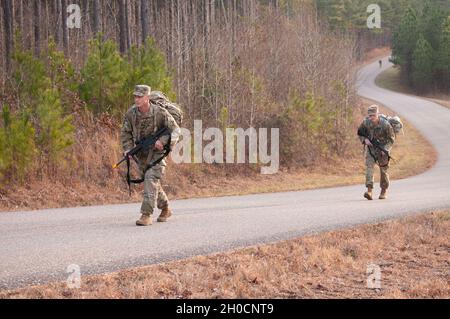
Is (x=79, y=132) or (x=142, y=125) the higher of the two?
(x=142, y=125)

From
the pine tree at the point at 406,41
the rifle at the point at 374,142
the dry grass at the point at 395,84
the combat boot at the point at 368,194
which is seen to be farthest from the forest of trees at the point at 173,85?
the pine tree at the point at 406,41

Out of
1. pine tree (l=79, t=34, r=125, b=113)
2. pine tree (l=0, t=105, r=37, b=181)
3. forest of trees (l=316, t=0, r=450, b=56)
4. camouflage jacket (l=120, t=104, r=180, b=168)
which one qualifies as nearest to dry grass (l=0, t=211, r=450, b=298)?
camouflage jacket (l=120, t=104, r=180, b=168)

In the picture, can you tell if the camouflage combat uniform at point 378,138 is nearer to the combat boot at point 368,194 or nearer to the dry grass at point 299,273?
the combat boot at point 368,194

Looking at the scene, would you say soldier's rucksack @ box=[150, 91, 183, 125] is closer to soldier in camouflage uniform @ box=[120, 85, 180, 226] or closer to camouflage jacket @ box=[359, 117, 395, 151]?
soldier in camouflage uniform @ box=[120, 85, 180, 226]

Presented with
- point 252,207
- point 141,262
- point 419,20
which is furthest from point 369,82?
Result: point 141,262

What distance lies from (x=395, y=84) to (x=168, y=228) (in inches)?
2693

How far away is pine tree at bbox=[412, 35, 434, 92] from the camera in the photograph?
61938mm

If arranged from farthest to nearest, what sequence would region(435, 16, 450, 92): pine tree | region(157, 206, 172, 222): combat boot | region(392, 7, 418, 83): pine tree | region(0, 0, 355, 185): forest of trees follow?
region(392, 7, 418, 83): pine tree
region(435, 16, 450, 92): pine tree
region(0, 0, 355, 185): forest of trees
region(157, 206, 172, 222): combat boot

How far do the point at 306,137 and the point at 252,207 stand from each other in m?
11.4

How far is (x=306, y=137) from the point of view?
22453 mm

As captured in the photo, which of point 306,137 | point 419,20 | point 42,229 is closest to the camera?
point 42,229

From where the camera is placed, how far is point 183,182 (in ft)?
Answer: 51.5

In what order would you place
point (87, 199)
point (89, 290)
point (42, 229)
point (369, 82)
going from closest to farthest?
point (89, 290)
point (42, 229)
point (87, 199)
point (369, 82)
